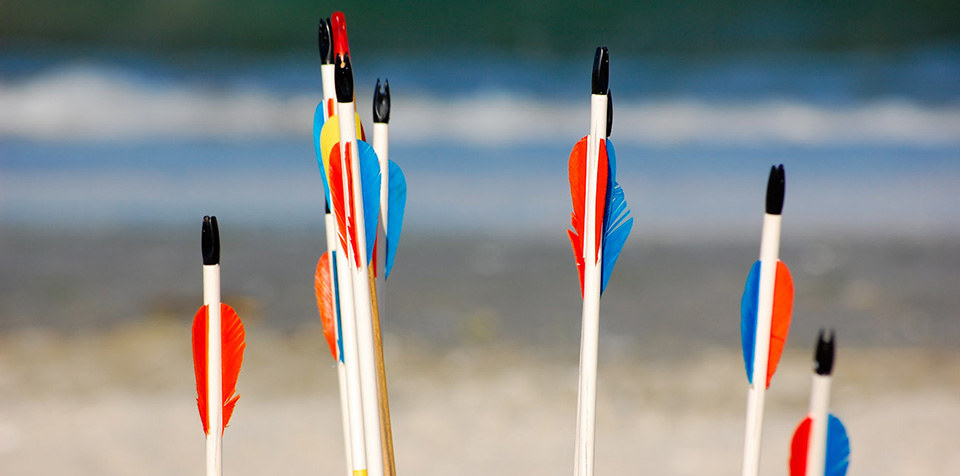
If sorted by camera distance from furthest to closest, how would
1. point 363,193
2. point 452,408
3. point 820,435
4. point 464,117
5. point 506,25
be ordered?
1. point 464,117
2. point 506,25
3. point 452,408
4. point 363,193
5. point 820,435

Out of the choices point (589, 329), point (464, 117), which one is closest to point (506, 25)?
point (464, 117)

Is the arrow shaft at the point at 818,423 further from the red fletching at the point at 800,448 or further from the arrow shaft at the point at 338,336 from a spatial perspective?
the arrow shaft at the point at 338,336

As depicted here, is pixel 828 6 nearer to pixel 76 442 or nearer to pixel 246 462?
pixel 246 462

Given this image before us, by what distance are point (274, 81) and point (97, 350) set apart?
0.77 meters

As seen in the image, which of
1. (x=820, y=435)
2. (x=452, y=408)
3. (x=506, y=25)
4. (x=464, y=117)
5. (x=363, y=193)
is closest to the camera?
(x=820, y=435)

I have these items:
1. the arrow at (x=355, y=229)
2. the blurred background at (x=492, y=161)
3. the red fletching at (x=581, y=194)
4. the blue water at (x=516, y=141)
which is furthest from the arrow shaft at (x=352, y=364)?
the blue water at (x=516, y=141)

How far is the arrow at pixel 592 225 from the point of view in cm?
34

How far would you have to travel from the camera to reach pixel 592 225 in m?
0.36

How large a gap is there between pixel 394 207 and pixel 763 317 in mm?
216

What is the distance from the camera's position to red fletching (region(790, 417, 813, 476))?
10.5 inches

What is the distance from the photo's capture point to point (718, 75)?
72.2 inches

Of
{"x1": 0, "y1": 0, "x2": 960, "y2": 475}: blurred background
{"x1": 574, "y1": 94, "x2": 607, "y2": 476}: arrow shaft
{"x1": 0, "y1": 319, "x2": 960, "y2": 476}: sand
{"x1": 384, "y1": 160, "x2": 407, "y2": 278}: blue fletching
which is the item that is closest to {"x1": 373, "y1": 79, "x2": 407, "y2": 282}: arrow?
{"x1": 384, "y1": 160, "x2": 407, "y2": 278}: blue fletching

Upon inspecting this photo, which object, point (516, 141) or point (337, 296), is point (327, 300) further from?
point (516, 141)

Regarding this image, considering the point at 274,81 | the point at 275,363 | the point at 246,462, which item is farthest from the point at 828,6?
the point at 246,462
